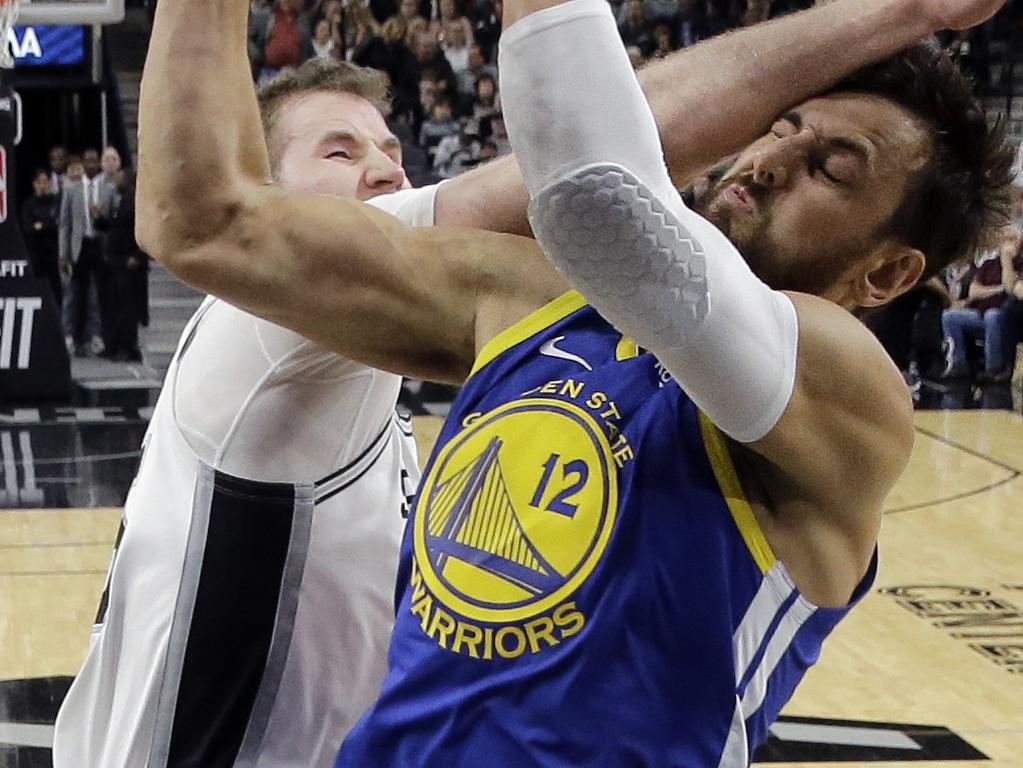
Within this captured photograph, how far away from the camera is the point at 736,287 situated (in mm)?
1624

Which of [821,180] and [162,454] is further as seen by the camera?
[162,454]

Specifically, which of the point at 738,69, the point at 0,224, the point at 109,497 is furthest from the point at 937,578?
the point at 0,224

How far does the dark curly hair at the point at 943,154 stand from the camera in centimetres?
198

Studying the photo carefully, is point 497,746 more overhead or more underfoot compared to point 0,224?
more overhead

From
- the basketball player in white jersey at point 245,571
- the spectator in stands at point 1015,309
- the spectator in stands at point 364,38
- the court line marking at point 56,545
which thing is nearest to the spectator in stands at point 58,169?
the spectator in stands at point 364,38

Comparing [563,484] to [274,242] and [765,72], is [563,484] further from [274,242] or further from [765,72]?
[765,72]

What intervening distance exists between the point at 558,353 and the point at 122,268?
13.1 metres

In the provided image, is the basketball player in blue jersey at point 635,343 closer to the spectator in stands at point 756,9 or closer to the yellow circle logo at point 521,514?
the yellow circle logo at point 521,514

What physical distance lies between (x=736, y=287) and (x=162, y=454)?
1382 millimetres

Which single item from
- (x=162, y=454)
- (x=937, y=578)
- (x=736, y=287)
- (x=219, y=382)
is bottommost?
(x=937, y=578)

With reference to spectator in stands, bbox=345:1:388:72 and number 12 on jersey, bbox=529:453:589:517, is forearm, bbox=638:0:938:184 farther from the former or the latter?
spectator in stands, bbox=345:1:388:72

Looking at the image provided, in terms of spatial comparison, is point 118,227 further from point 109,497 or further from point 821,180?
point 821,180

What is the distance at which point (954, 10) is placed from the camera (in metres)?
2.00

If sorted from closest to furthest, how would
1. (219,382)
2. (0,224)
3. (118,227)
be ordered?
(219,382) → (0,224) → (118,227)
